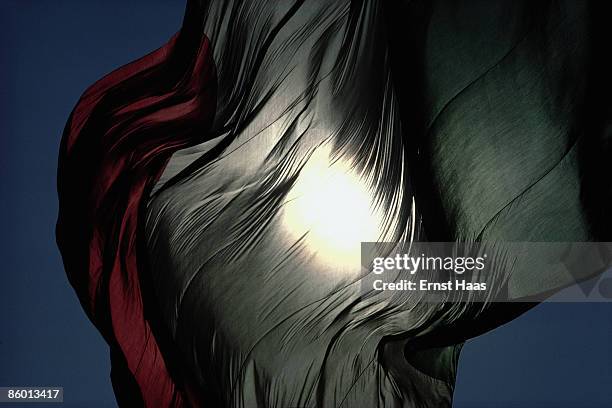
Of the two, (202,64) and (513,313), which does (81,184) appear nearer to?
(202,64)

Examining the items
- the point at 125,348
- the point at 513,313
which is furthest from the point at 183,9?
the point at 513,313

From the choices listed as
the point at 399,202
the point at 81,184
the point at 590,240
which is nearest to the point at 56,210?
the point at 81,184

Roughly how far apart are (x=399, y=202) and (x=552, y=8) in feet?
2.28

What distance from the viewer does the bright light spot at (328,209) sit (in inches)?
67.7

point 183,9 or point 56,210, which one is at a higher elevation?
point 183,9

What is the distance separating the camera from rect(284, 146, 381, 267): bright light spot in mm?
1721

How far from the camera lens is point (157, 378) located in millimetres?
1740

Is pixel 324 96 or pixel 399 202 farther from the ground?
pixel 324 96

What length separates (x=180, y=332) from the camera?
1.74 metres

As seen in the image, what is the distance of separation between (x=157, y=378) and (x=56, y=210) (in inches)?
21.9

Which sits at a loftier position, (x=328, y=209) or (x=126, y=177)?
(x=126, y=177)

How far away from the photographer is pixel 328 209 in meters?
1.73

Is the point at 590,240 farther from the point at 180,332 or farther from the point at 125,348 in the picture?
the point at 125,348

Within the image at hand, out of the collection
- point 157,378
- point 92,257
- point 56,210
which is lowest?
point 157,378
